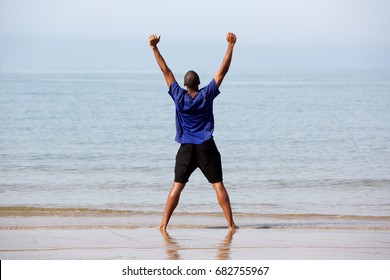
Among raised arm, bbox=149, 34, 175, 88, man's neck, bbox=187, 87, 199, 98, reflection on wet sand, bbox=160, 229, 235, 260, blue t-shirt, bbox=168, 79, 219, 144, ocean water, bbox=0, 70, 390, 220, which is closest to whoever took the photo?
reflection on wet sand, bbox=160, 229, 235, 260

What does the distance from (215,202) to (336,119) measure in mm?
26360

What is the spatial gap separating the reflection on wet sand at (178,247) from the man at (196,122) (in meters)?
0.66

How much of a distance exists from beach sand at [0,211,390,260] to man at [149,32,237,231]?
691 mm

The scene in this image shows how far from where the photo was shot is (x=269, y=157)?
21.5 meters

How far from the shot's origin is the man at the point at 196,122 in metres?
8.90

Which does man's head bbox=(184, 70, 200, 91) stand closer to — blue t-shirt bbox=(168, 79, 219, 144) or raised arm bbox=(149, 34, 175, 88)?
blue t-shirt bbox=(168, 79, 219, 144)

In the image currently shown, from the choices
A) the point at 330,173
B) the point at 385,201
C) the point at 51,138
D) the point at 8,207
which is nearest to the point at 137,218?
the point at 8,207

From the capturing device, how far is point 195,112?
8.93m

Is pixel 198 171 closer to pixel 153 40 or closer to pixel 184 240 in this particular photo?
pixel 153 40

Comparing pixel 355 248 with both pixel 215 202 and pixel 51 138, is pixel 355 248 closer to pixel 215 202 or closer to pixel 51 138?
pixel 215 202

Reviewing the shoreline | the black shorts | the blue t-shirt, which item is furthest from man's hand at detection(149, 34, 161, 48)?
the shoreline

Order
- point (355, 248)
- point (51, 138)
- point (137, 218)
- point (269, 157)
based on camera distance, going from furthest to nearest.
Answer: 1. point (51, 138)
2. point (269, 157)
3. point (137, 218)
4. point (355, 248)

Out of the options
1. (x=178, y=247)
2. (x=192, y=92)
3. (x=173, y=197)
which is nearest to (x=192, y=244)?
(x=178, y=247)

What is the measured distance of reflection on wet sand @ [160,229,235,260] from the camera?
24.4 feet
